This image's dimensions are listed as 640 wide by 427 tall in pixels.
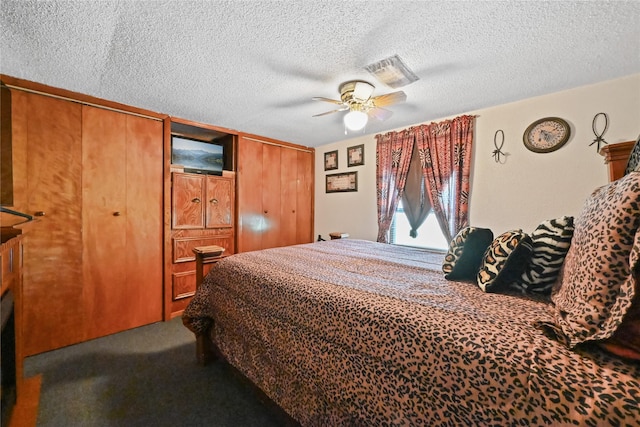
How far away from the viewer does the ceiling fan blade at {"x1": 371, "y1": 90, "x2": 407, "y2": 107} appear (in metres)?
2.02

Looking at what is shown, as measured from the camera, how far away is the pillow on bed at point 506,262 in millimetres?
1197

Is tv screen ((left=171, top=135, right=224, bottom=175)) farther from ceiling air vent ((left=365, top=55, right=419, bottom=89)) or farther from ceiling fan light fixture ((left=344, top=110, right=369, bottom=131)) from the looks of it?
ceiling air vent ((left=365, top=55, right=419, bottom=89))

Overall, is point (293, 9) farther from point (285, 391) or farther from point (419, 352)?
point (285, 391)

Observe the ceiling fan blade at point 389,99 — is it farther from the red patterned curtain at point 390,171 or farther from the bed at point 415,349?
the bed at point 415,349

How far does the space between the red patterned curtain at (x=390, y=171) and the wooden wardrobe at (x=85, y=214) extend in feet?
9.13

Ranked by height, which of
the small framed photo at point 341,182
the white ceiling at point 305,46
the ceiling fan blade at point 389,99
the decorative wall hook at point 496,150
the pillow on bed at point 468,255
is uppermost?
the white ceiling at point 305,46

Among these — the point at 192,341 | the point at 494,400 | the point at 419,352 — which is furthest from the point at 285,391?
the point at 192,341

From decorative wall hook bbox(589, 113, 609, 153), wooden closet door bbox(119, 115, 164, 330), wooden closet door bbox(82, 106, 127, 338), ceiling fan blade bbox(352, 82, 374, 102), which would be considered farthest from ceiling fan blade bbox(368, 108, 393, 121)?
wooden closet door bbox(82, 106, 127, 338)

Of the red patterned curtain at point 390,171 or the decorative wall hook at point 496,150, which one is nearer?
the decorative wall hook at point 496,150

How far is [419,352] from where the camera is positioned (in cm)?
86

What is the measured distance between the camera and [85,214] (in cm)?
235

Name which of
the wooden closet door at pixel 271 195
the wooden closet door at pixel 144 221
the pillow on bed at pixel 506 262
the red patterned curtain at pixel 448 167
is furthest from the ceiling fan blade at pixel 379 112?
the wooden closet door at pixel 144 221

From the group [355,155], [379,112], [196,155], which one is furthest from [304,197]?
[379,112]

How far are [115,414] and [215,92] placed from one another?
2.53m
